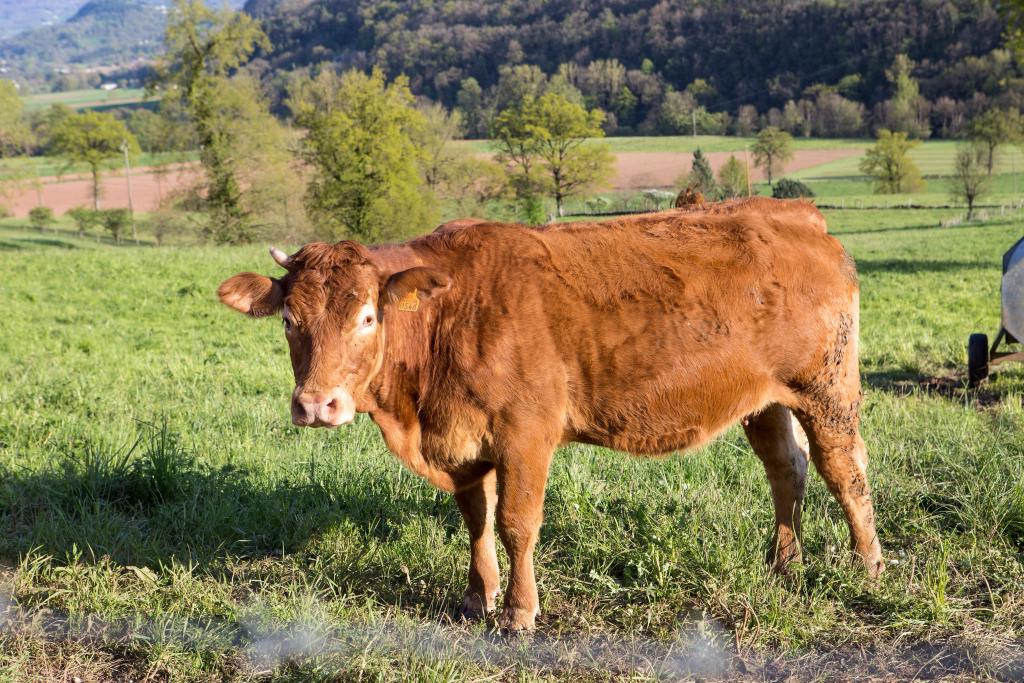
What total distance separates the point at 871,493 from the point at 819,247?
1679 millimetres

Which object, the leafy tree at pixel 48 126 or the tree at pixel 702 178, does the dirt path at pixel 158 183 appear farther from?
the leafy tree at pixel 48 126

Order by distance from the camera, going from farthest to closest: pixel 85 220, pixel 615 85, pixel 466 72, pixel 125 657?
1. pixel 466 72
2. pixel 615 85
3. pixel 85 220
4. pixel 125 657

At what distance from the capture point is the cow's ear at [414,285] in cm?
408

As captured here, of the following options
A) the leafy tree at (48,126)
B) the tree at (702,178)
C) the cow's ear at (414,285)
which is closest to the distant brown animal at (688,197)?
the cow's ear at (414,285)

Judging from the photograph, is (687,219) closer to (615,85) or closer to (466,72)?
(615,85)

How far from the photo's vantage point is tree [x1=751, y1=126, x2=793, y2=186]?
88.1m

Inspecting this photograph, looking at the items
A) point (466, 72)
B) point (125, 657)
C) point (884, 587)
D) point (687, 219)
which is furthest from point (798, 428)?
point (466, 72)

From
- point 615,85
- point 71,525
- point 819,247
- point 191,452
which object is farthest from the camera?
point 615,85

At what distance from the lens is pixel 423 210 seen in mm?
53781

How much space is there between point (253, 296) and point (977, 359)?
27.5 ft

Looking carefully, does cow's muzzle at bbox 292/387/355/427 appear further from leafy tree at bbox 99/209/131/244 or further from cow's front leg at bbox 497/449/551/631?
leafy tree at bbox 99/209/131/244

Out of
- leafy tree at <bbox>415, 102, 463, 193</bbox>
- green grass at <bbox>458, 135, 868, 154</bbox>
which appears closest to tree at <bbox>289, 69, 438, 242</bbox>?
leafy tree at <bbox>415, 102, 463, 193</bbox>

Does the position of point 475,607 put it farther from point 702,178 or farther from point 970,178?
point 702,178

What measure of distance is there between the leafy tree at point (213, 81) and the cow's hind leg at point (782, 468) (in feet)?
159
